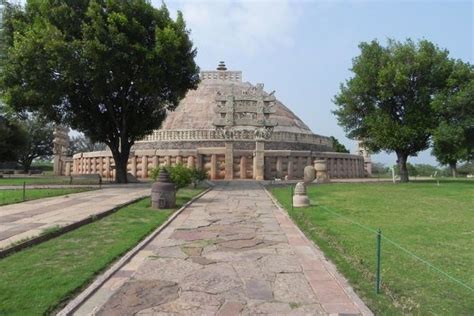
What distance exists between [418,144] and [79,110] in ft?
62.2

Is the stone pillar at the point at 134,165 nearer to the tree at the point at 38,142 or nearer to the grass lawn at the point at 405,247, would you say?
the grass lawn at the point at 405,247

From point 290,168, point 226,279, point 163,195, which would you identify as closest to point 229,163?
point 290,168

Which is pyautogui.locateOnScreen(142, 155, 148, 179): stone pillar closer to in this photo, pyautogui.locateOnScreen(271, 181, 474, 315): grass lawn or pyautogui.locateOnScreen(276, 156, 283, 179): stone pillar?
pyautogui.locateOnScreen(276, 156, 283, 179): stone pillar

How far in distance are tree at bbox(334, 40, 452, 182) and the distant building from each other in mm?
5655

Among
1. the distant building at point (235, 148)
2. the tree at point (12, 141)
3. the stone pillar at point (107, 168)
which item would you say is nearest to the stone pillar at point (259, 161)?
the distant building at point (235, 148)

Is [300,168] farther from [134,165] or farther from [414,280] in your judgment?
[414,280]

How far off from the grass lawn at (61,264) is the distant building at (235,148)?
21619 millimetres

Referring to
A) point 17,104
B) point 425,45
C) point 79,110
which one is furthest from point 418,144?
point 17,104

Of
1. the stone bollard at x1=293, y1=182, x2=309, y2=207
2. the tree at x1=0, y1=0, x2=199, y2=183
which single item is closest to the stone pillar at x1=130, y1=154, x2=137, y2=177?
the tree at x1=0, y1=0, x2=199, y2=183

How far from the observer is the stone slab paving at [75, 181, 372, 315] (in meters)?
4.69

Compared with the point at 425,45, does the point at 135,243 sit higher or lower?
lower

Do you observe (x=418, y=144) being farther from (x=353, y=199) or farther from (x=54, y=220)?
(x=54, y=220)

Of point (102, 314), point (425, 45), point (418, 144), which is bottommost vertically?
point (102, 314)

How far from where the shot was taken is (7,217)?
1034 cm
